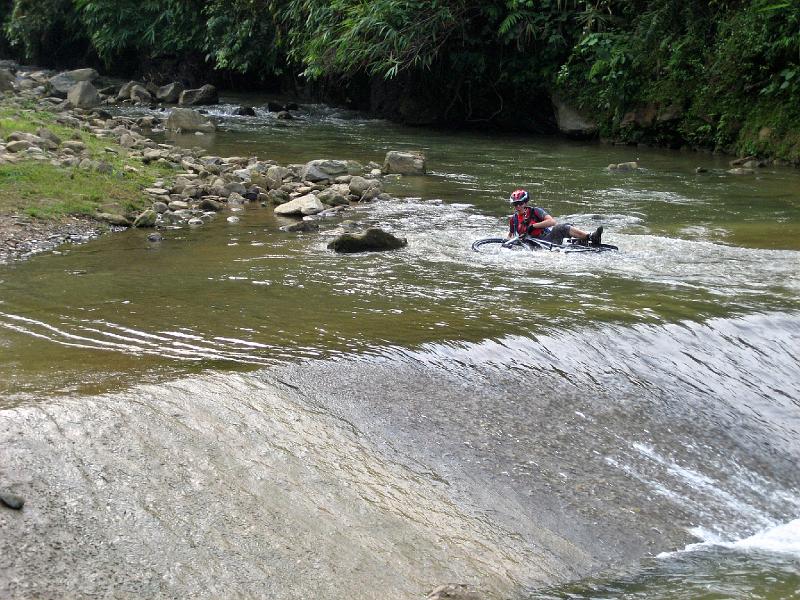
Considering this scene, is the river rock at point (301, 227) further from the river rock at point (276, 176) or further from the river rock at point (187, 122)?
the river rock at point (187, 122)

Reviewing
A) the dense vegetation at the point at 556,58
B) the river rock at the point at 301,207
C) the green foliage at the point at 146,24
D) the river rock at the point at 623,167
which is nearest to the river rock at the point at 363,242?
the river rock at the point at 301,207

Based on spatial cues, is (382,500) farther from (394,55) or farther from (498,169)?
(394,55)

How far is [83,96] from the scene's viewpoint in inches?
976

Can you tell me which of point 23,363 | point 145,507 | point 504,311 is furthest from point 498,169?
point 145,507

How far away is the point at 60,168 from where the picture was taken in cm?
1315

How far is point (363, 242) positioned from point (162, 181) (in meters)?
4.77

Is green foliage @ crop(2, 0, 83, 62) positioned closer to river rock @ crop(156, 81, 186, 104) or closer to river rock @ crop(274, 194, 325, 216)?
river rock @ crop(156, 81, 186, 104)

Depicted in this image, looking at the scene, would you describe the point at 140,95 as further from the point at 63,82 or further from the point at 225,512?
the point at 225,512

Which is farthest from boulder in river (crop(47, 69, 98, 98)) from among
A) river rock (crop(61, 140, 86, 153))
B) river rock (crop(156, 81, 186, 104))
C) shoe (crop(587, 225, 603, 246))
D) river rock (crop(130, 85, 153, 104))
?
shoe (crop(587, 225, 603, 246))

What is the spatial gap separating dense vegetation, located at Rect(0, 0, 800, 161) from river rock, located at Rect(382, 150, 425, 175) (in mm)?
4305

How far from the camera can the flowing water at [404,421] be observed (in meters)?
4.79

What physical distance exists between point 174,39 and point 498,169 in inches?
666

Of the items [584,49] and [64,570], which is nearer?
[64,570]

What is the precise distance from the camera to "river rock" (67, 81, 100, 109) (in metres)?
24.6
